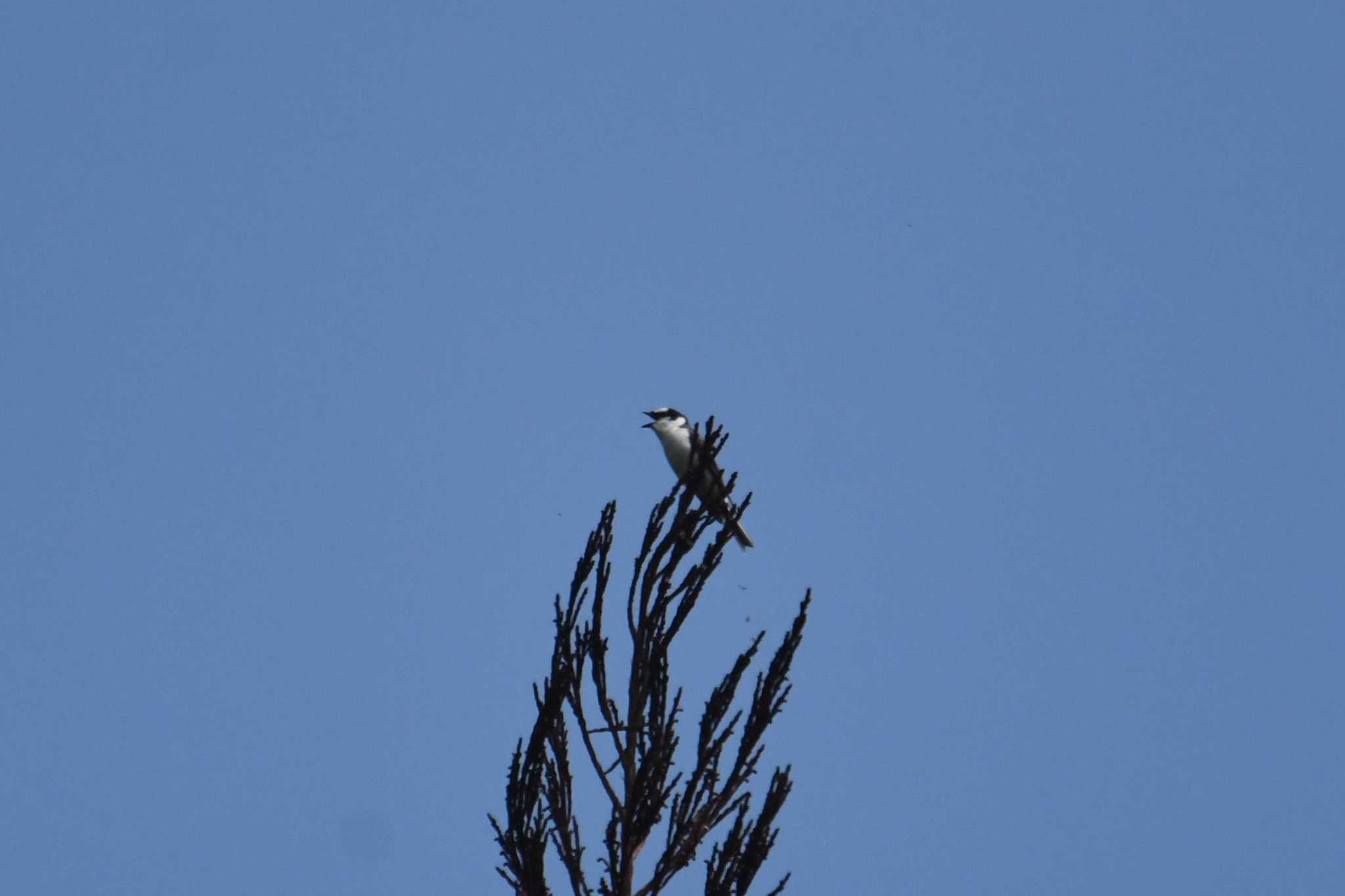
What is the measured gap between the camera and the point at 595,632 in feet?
22.3

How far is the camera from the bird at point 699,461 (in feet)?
23.0

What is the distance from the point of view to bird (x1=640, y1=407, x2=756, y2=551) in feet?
23.0

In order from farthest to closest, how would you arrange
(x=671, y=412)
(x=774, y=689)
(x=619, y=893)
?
(x=671, y=412) → (x=774, y=689) → (x=619, y=893)

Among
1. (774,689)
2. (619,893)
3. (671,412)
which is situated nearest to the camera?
(619,893)

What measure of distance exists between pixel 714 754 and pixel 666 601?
777 millimetres

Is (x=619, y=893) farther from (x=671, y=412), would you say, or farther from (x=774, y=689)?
(x=671, y=412)

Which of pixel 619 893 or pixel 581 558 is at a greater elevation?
pixel 581 558

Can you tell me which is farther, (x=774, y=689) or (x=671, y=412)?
(x=671, y=412)

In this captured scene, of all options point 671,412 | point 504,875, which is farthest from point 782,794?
point 671,412

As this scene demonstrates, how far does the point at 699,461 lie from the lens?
7.04 meters

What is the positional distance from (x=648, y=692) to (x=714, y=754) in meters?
0.43

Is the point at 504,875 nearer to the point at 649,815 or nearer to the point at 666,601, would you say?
the point at 649,815

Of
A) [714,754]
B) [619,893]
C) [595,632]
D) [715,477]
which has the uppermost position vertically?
[715,477]

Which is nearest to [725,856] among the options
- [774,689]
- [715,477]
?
[774,689]
